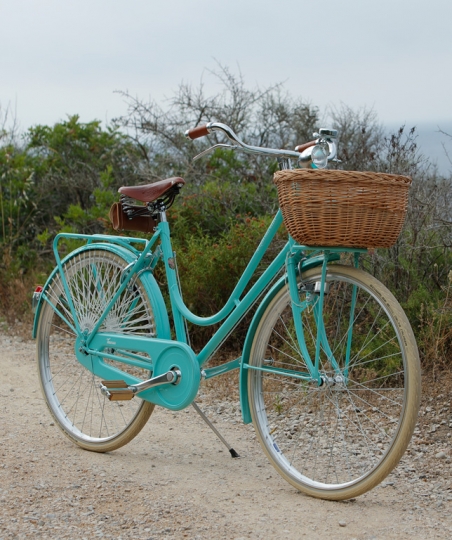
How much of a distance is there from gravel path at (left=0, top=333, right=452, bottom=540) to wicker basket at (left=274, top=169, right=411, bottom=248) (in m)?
1.15

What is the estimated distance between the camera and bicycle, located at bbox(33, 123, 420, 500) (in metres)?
3.30

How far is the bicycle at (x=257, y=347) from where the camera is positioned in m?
3.30

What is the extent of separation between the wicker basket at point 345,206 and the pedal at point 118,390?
1328 millimetres

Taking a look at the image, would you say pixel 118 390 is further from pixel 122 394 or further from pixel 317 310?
pixel 317 310

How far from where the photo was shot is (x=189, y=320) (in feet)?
12.5

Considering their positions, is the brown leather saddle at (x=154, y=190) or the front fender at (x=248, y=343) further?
the brown leather saddle at (x=154, y=190)

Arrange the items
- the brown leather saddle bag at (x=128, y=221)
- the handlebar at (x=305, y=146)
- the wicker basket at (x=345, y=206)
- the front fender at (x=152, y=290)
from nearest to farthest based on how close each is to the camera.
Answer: the wicker basket at (x=345, y=206) < the handlebar at (x=305, y=146) < the front fender at (x=152, y=290) < the brown leather saddle bag at (x=128, y=221)

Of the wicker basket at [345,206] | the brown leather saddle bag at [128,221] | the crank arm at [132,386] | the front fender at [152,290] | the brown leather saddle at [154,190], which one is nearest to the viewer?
the wicker basket at [345,206]

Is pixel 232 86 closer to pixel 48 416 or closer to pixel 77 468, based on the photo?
pixel 48 416

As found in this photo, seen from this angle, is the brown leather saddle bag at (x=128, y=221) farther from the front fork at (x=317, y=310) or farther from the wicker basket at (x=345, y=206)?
the wicker basket at (x=345, y=206)

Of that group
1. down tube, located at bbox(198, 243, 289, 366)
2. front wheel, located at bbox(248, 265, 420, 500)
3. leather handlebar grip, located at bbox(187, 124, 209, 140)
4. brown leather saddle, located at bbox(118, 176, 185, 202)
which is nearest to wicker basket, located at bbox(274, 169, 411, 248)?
front wheel, located at bbox(248, 265, 420, 500)

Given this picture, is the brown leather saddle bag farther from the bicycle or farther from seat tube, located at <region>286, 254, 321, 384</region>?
seat tube, located at <region>286, 254, 321, 384</region>

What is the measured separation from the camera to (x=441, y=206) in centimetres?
544

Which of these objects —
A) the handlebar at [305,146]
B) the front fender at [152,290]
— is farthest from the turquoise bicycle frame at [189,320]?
the handlebar at [305,146]
